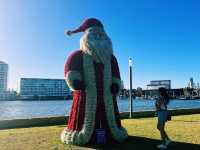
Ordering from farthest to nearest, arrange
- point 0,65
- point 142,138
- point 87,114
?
point 0,65 < point 142,138 < point 87,114

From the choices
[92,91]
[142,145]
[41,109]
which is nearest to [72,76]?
[92,91]

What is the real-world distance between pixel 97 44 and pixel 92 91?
1507mm

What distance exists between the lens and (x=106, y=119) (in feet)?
33.3

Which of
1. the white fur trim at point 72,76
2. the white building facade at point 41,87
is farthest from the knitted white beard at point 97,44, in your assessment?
the white building facade at point 41,87

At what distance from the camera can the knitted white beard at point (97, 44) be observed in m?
10.2

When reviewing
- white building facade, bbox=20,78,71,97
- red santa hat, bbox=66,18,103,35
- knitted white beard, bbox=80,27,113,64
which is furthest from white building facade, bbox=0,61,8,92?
knitted white beard, bbox=80,27,113,64

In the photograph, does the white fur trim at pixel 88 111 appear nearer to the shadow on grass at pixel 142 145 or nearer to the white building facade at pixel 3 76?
the shadow on grass at pixel 142 145

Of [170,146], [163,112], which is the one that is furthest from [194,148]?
[163,112]

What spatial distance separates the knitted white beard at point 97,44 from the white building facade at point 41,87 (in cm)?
13109

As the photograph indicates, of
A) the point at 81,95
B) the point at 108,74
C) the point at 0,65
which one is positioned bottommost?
the point at 81,95

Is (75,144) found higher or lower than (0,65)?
lower

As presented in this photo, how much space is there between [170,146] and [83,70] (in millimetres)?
3551

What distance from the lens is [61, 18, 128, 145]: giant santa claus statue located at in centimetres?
991

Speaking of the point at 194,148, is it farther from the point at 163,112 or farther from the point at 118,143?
the point at 118,143
